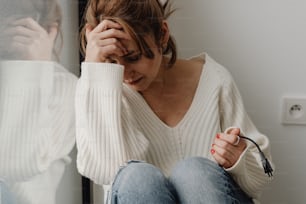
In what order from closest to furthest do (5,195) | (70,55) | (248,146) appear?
(5,195) < (248,146) < (70,55)

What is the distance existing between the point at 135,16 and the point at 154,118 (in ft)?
0.56

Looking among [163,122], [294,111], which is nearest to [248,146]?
[163,122]

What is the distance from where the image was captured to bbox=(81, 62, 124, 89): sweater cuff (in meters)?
0.68

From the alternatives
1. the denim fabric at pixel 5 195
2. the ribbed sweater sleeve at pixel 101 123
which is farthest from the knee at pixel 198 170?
the denim fabric at pixel 5 195

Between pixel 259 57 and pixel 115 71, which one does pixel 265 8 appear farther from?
pixel 115 71

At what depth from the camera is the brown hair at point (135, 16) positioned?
68cm

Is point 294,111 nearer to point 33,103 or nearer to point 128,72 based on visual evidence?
point 128,72

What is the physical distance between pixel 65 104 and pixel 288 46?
0.41 meters

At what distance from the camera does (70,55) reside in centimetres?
78

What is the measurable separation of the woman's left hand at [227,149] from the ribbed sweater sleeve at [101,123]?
0.13 metres

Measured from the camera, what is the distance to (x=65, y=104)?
29.3 inches

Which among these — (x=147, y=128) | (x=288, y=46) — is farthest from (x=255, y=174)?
(x=288, y=46)

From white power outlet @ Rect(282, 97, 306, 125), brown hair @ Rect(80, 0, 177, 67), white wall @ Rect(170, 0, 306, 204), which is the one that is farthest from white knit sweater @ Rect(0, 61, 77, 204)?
white power outlet @ Rect(282, 97, 306, 125)

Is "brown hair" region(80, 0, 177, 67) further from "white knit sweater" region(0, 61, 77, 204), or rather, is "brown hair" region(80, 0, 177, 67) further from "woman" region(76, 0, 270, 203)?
"white knit sweater" region(0, 61, 77, 204)
